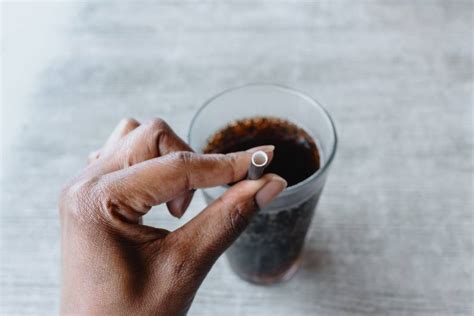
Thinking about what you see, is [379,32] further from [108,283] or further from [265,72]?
[108,283]

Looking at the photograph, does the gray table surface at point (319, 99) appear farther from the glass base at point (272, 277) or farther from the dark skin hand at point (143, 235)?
the dark skin hand at point (143, 235)

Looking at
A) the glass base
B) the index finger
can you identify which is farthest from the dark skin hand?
the glass base

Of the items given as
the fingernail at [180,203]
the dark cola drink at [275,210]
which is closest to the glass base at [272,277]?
the dark cola drink at [275,210]

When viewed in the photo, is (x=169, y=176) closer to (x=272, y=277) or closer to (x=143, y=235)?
(x=143, y=235)

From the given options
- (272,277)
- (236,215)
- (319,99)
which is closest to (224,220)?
(236,215)

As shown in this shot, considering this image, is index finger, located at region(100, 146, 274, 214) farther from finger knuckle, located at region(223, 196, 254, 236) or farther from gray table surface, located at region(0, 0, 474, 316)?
gray table surface, located at region(0, 0, 474, 316)

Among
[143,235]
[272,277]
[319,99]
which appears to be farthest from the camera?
[319,99]
